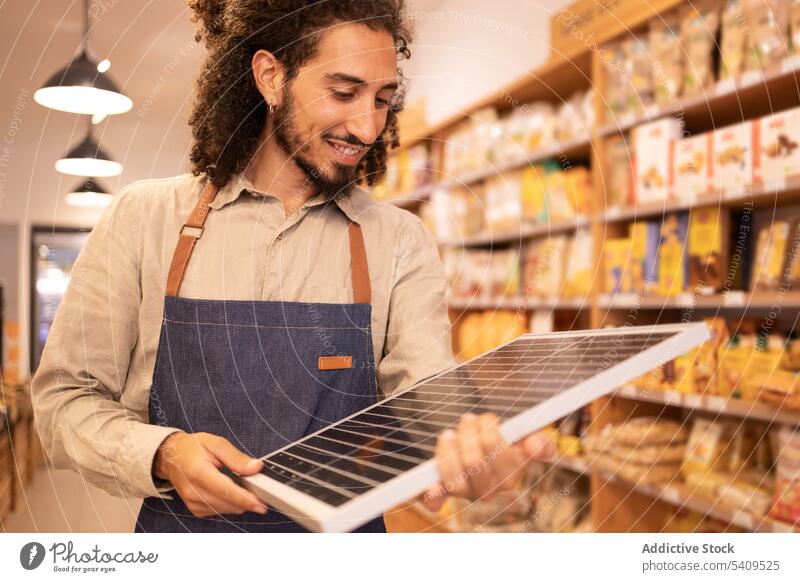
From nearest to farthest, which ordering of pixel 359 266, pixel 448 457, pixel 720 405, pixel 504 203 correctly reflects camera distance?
pixel 448 457 < pixel 359 266 < pixel 720 405 < pixel 504 203

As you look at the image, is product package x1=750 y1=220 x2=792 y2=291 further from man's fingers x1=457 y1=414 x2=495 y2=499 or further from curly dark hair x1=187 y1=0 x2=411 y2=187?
man's fingers x1=457 y1=414 x2=495 y2=499

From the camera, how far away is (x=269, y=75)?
36.9 inches

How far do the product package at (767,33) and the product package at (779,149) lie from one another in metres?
0.11

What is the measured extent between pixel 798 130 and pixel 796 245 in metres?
0.23

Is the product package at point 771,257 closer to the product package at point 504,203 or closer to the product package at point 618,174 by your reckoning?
the product package at point 618,174

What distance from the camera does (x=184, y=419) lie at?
884mm

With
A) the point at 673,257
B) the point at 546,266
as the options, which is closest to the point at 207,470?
the point at 673,257

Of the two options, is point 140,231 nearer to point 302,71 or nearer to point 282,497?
point 302,71

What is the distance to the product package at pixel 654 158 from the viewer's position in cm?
160

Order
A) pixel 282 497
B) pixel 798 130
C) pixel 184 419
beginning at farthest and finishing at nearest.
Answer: pixel 798 130 < pixel 184 419 < pixel 282 497

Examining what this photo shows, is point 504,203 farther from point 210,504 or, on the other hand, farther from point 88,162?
point 210,504

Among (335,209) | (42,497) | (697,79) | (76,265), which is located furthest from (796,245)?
(42,497)

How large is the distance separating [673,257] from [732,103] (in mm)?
370

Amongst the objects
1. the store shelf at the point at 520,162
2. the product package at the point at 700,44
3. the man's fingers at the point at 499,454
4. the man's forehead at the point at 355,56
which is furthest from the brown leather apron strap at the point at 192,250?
the store shelf at the point at 520,162
